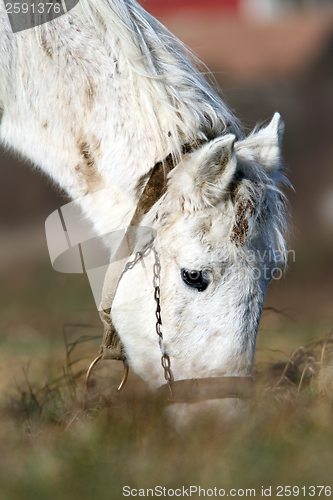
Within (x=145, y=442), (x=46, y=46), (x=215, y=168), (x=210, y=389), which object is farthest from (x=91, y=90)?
(x=145, y=442)

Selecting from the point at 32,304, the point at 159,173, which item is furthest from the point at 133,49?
the point at 32,304

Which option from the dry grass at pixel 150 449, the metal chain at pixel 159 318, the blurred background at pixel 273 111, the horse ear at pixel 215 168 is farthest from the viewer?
the blurred background at pixel 273 111

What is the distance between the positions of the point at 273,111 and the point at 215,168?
7133 millimetres

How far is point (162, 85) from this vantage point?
65.9 inches

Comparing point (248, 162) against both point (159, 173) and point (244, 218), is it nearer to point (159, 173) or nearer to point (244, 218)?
point (244, 218)

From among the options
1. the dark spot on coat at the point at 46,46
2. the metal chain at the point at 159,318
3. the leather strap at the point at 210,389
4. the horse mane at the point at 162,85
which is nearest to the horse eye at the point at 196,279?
the metal chain at the point at 159,318

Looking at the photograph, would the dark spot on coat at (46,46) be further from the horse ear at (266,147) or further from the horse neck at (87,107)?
the horse ear at (266,147)

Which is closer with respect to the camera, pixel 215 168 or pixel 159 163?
pixel 215 168

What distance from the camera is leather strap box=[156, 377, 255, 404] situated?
1612mm

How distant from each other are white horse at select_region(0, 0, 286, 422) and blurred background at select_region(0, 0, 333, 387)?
13.5 feet

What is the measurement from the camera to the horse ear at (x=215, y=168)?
4.78 ft

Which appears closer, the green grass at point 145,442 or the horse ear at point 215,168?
the horse ear at point 215,168

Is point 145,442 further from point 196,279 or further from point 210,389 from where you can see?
point 196,279

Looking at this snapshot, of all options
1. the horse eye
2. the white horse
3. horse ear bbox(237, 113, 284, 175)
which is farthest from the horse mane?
the horse eye
